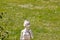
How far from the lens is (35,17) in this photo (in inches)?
724

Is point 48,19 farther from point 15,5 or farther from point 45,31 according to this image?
point 15,5

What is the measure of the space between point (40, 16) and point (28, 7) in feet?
8.19

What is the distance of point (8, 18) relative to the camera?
1769 centimetres

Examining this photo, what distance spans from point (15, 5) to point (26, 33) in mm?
12367

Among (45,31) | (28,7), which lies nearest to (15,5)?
(28,7)

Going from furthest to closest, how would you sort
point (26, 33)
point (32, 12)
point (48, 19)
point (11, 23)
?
point (32, 12), point (48, 19), point (11, 23), point (26, 33)

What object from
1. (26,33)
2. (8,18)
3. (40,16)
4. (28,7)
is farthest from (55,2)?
(26,33)

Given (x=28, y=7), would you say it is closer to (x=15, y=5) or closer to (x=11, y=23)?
(x=15, y=5)

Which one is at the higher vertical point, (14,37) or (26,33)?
(26,33)

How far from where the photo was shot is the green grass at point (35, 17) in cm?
1528

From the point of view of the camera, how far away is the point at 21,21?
17250 mm

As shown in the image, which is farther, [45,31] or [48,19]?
[48,19]

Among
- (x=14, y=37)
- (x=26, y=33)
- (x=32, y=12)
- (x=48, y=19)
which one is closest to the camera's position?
(x=26, y=33)

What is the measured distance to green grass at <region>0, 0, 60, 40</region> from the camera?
602 inches
